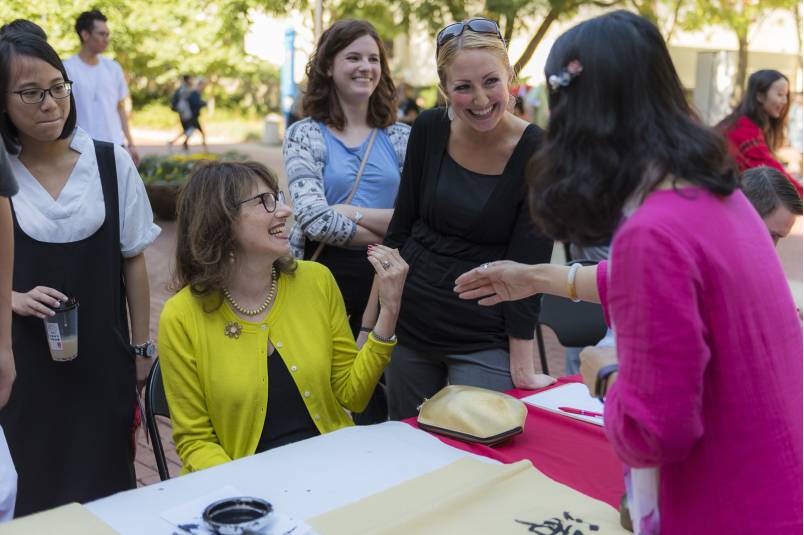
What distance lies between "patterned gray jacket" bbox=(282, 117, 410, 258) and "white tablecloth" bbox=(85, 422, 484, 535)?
0.94 m

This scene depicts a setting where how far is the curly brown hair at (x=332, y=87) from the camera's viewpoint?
3.19 metres

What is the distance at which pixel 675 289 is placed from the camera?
1.10 metres

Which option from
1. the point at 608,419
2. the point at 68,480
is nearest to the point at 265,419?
the point at 68,480

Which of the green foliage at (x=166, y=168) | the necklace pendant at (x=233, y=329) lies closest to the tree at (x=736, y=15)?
the green foliage at (x=166, y=168)

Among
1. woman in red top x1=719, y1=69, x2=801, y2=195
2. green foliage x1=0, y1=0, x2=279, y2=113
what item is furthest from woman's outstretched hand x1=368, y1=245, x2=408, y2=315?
green foliage x1=0, y1=0, x2=279, y2=113

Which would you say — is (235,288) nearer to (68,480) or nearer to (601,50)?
(68,480)

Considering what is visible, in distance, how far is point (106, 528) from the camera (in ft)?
5.42

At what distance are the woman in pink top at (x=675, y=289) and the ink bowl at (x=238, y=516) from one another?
70 centimetres

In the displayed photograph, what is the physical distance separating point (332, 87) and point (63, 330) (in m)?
1.40

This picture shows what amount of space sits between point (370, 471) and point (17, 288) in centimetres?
119

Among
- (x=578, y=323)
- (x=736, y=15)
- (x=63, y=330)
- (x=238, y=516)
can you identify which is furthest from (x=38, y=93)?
(x=736, y=15)

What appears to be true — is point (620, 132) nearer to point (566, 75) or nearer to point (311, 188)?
point (566, 75)

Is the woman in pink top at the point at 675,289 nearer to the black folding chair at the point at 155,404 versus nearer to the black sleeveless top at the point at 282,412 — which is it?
the black sleeveless top at the point at 282,412

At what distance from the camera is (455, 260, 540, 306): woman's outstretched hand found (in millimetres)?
2100
